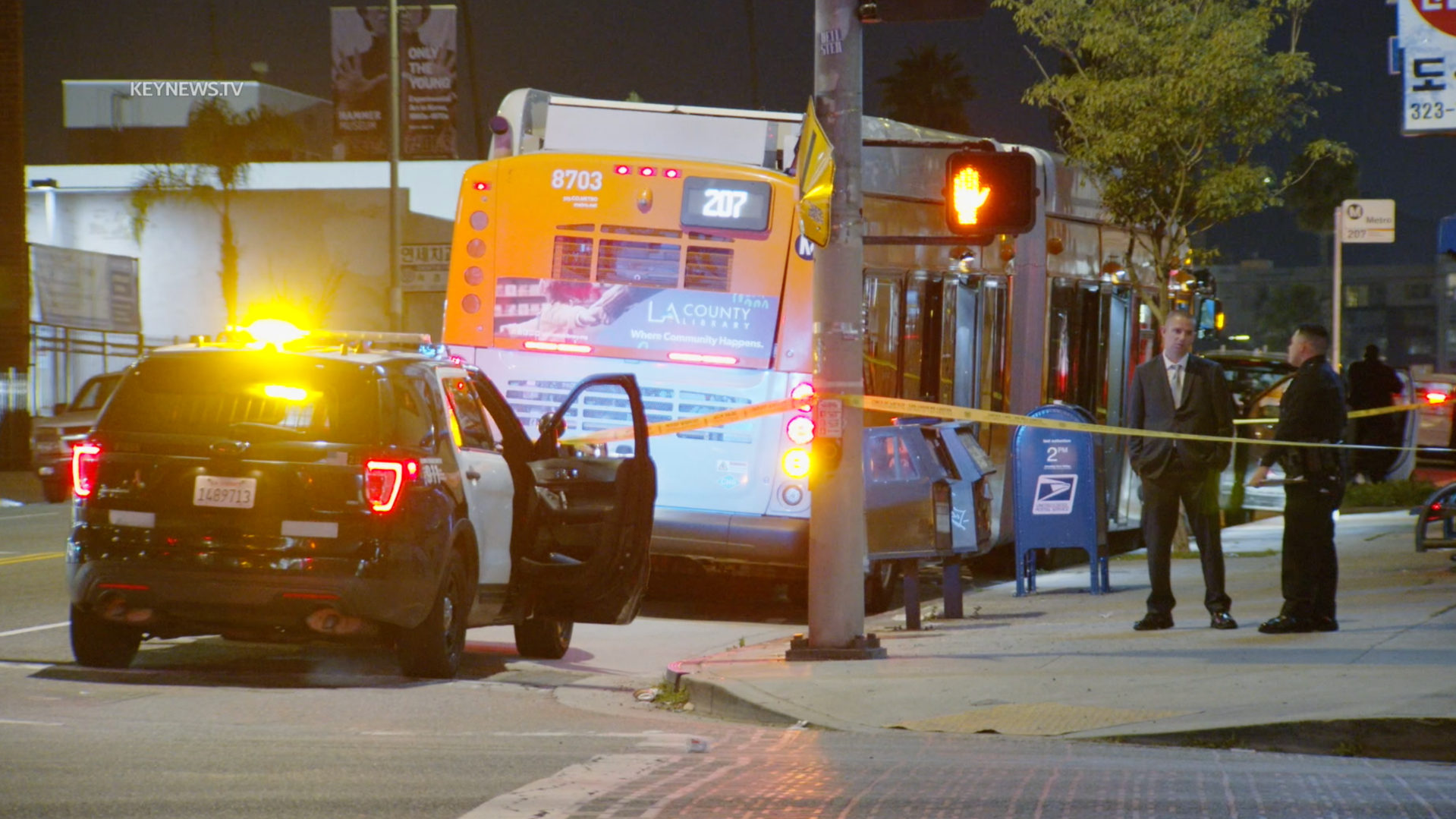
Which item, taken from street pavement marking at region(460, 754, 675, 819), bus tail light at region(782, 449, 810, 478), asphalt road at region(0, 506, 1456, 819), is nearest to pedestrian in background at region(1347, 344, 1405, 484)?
bus tail light at region(782, 449, 810, 478)

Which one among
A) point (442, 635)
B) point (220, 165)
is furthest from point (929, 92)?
point (442, 635)

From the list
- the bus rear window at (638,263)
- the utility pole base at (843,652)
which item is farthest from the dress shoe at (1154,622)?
the bus rear window at (638,263)

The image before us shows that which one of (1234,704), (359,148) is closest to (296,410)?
(1234,704)

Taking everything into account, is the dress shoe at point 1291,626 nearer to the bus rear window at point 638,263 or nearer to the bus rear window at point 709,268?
the bus rear window at point 709,268

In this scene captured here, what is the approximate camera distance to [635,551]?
9.86m

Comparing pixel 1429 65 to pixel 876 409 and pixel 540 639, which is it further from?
pixel 540 639

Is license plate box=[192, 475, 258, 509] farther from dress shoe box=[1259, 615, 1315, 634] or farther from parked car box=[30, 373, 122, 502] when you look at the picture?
parked car box=[30, 373, 122, 502]

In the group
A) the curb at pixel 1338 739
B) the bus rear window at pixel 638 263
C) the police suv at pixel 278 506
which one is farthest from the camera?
the bus rear window at pixel 638 263

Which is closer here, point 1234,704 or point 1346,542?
point 1234,704

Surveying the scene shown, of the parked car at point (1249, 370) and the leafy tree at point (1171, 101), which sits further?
the parked car at point (1249, 370)

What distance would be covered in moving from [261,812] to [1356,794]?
364 cm

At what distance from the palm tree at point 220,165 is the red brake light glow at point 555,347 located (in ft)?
103

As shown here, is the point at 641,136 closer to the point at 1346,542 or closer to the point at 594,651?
the point at 594,651

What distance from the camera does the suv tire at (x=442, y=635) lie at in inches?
351
